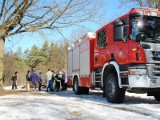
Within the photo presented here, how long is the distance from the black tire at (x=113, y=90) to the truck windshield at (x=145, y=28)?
1.89 metres

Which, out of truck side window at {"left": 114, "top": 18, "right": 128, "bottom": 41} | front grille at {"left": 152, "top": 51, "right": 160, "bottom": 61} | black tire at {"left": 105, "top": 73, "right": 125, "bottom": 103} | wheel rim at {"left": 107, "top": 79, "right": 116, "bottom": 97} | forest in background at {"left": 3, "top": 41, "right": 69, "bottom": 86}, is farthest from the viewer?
forest in background at {"left": 3, "top": 41, "right": 69, "bottom": 86}

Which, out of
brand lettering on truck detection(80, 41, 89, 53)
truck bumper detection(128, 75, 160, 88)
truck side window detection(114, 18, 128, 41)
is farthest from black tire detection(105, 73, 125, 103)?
brand lettering on truck detection(80, 41, 89, 53)

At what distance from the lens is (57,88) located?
2348 centimetres

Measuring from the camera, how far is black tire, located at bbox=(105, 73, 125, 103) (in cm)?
1176

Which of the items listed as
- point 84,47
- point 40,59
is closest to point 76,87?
point 84,47

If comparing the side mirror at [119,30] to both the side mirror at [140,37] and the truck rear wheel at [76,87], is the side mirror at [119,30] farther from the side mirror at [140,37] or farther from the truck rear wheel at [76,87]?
the truck rear wheel at [76,87]

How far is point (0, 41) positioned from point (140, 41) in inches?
466

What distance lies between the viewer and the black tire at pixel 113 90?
11758 mm

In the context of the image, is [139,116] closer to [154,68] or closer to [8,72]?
[154,68]

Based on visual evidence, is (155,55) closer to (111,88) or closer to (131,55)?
(131,55)

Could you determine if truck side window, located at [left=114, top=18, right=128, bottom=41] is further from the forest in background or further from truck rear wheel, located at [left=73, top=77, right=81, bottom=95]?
the forest in background

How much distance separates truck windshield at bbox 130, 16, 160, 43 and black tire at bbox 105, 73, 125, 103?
189 centimetres

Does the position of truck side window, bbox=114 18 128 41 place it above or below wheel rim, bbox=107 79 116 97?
above

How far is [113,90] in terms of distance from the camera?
1200 centimetres
